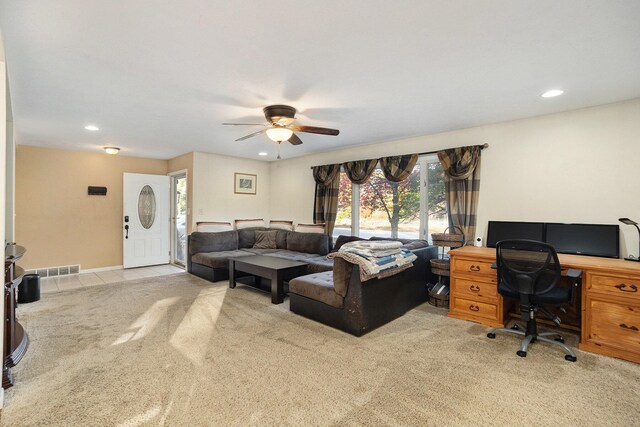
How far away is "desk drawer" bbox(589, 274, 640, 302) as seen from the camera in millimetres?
2516

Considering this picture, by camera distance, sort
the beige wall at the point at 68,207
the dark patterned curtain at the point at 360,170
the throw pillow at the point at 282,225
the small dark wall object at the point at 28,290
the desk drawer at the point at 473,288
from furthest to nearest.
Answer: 1. the throw pillow at the point at 282,225
2. the beige wall at the point at 68,207
3. the dark patterned curtain at the point at 360,170
4. the small dark wall object at the point at 28,290
5. the desk drawer at the point at 473,288

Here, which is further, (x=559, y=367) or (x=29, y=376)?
(x=559, y=367)

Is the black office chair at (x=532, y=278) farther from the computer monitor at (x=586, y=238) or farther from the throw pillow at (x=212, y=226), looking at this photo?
the throw pillow at (x=212, y=226)

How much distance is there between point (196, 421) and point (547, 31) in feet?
10.5

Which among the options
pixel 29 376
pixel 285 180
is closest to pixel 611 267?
pixel 29 376

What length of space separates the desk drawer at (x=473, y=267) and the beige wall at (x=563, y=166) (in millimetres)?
754

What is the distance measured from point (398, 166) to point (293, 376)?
343 cm

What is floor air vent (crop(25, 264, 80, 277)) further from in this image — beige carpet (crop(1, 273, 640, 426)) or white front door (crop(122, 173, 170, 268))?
beige carpet (crop(1, 273, 640, 426))

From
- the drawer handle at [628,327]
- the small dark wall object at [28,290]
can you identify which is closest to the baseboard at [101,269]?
the small dark wall object at [28,290]

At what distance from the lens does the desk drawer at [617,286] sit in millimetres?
2516

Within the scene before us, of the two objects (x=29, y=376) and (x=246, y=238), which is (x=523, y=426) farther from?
(x=246, y=238)

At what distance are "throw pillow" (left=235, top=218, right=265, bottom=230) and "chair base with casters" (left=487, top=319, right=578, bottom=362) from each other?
4905 millimetres

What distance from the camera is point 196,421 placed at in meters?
1.79

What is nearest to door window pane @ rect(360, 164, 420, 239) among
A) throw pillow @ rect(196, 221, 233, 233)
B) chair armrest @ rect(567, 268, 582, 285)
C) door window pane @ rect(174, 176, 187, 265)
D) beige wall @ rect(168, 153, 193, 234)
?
chair armrest @ rect(567, 268, 582, 285)
